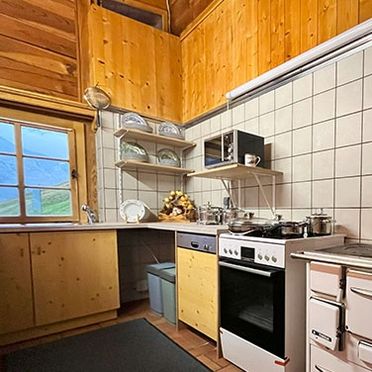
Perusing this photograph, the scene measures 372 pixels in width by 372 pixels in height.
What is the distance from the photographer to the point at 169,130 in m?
2.94

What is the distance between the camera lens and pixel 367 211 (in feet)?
4.89

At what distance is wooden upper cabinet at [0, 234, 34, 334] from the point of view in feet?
5.70

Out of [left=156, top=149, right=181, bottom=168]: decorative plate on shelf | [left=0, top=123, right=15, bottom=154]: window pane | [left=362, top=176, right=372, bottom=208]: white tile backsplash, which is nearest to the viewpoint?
[left=362, top=176, right=372, bottom=208]: white tile backsplash

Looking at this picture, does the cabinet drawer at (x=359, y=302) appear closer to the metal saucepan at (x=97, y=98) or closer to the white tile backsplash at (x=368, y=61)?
the white tile backsplash at (x=368, y=61)

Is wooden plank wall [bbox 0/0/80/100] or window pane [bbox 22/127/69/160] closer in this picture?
wooden plank wall [bbox 0/0/80/100]

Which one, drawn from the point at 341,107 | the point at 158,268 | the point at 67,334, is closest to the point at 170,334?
the point at 158,268

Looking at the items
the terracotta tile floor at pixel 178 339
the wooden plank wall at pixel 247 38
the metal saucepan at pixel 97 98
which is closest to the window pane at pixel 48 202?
the metal saucepan at pixel 97 98

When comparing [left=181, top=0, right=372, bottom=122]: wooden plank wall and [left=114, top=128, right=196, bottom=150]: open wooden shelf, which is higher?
[left=181, top=0, right=372, bottom=122]: wooden plank wall

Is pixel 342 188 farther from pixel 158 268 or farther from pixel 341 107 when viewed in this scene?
pixel 158 268

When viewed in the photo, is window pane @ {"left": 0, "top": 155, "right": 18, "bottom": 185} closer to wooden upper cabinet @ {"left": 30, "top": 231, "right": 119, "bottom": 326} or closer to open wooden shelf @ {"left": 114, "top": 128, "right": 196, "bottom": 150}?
wooden upper cabinet @ {"left": 30, "top": 231, "right": 119, "bottom": 326}

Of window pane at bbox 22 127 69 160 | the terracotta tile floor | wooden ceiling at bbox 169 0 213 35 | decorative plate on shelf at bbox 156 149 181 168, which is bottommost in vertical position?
the terracotta tile floor

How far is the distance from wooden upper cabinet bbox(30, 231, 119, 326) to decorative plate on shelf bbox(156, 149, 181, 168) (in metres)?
1.08

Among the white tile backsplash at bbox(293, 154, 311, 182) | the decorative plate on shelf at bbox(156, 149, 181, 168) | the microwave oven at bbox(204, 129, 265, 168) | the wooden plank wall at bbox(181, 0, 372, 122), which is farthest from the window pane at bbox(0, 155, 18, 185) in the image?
the white tile backsplash at bbox(293, 154, 311, 182)

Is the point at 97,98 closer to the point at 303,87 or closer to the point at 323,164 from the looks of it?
the point at 303,87
